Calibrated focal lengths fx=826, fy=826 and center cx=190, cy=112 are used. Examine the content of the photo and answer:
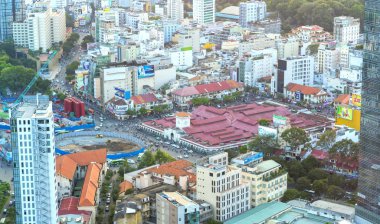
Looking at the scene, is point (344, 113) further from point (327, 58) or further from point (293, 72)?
point (327, 58)

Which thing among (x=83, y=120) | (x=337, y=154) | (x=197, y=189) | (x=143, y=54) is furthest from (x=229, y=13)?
(x=197, y=189)

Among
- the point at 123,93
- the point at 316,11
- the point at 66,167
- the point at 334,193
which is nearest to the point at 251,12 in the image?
the point at 316,11

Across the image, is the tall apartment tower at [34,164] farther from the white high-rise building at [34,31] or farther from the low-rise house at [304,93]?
the white high-rise building at [34,31]

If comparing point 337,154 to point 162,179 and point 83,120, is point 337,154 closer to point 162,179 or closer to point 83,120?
point 162,179

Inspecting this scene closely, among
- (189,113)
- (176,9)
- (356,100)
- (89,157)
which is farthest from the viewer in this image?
(176,9)

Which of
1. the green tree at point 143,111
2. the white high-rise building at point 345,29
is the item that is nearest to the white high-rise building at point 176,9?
the white high-rise building at point 345,29
